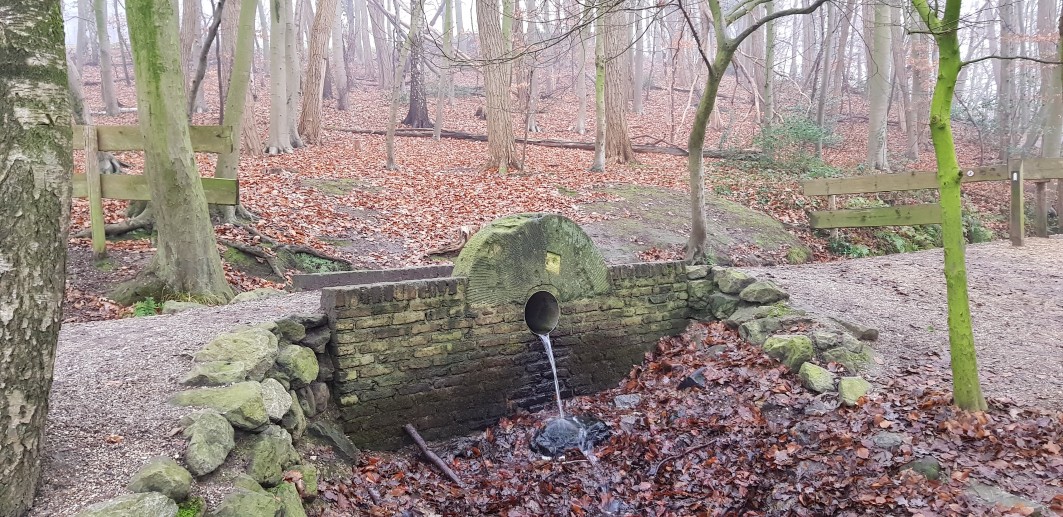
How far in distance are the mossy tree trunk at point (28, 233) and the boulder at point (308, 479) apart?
4.95 ft

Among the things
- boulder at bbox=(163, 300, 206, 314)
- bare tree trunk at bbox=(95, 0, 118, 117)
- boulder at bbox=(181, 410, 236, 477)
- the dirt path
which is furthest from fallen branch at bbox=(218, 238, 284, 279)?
bare tree trunk at bbox=(95, 0, 118, 117)

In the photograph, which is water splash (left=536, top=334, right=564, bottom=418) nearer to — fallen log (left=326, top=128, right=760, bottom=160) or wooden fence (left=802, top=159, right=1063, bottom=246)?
wooden fence (left=802, top=159, right=1063, bottom=246)

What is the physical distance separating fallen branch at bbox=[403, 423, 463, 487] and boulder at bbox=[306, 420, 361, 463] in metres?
0.51

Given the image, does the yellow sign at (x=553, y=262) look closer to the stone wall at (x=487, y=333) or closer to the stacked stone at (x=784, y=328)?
the stone wall at (x=487, y=333)

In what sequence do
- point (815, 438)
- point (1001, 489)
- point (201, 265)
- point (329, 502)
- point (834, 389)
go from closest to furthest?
point (1001, 489) → point (329, 502) → point (815, 438) → point (834, 389) → point (201, 265)

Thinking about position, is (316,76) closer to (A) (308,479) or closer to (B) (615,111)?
(B) (615,111)

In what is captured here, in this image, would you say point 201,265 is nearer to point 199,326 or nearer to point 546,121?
point 199,326

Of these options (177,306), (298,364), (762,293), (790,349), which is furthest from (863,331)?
(177,306)

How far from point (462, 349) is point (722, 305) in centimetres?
306

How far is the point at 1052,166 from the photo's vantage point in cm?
958

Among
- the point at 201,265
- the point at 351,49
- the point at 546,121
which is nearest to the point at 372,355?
the point at 201,265

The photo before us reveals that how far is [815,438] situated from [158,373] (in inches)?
181

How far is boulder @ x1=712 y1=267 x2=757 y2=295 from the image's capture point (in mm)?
7168

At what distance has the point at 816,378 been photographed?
17.7 feet
